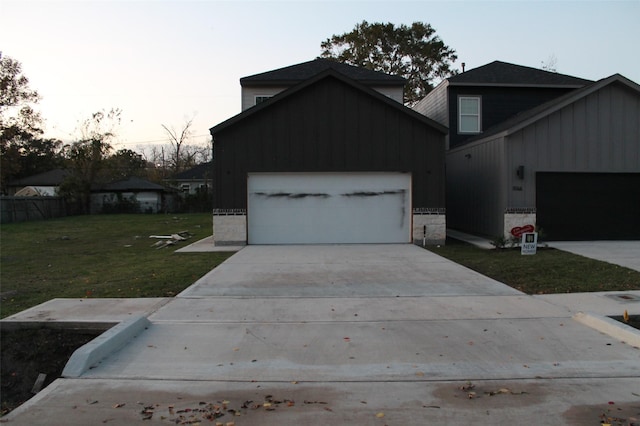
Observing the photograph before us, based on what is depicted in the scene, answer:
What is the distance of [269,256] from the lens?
40.6ft

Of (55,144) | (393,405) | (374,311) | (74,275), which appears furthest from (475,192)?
(55,144)

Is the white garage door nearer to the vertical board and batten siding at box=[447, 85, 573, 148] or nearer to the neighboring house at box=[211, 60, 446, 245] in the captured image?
the neighboring house at box=[211, 60, 446, 245]

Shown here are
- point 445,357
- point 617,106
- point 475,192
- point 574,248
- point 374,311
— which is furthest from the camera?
point 475,192

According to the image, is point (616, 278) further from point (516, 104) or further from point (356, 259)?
point (516, 104)

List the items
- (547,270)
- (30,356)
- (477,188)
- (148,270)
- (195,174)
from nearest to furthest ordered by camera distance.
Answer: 1. (30,356)
2. (547,270)
3. (148,270)
4. (477,188)
5. (195,174)

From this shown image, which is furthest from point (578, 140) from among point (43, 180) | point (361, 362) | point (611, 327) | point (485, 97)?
point (43, 180)

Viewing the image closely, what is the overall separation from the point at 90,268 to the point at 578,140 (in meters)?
14.2

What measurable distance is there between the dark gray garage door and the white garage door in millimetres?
4284

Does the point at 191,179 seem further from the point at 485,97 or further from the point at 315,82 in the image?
the point at 315,82

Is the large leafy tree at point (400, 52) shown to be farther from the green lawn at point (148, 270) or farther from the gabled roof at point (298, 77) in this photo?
the green lawn at point (148, 270)

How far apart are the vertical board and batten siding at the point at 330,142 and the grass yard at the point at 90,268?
11.2 ft

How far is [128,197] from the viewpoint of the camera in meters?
38.2

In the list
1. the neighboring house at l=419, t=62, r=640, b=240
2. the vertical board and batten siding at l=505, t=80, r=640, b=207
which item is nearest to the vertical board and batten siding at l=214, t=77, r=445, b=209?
the neighboring house at l=419, t=62, r=640, b=240

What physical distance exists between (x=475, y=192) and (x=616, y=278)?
8294mm
